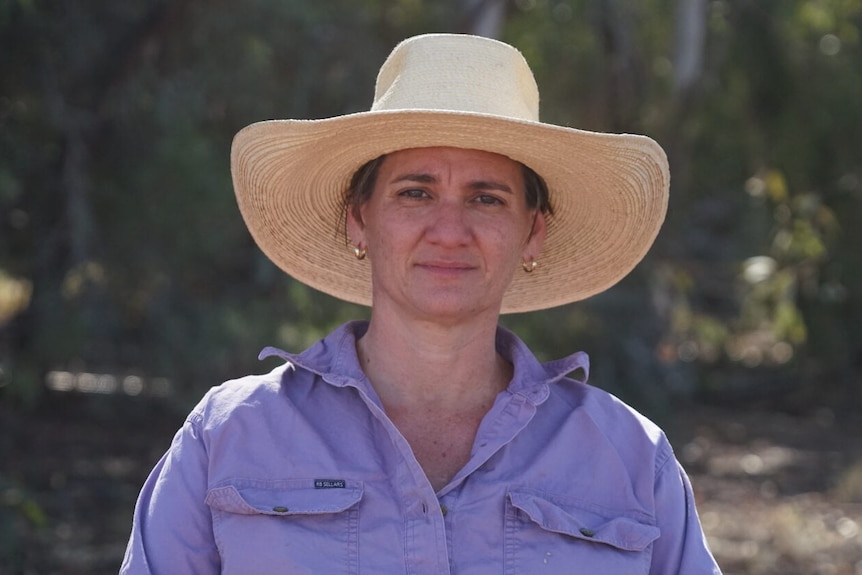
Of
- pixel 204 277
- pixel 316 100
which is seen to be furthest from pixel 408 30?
pixel 204 277

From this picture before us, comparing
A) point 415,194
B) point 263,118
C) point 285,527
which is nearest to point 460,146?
point 415,194

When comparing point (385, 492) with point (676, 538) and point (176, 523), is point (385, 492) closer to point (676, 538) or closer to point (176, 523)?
point (176, 523)

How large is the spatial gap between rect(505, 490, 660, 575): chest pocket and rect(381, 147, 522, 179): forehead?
65cm

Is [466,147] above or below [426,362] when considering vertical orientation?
above

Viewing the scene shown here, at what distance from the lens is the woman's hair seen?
2.74m

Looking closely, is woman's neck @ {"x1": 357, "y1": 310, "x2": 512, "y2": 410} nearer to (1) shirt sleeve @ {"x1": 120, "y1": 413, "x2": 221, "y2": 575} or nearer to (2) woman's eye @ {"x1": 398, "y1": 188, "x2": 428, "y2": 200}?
(2) woman's eye @ {"x1": 398, "y1": 188, "x2": 428, "y2": 200}

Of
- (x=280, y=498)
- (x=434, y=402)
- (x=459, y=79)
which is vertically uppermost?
(x=459, y=79)

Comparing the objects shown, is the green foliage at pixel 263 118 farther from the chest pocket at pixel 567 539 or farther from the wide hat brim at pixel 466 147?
the chest pocket at pixel 567 539

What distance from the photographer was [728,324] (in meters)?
13.7

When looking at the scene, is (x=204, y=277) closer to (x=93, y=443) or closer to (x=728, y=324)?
(x=93, y=443)

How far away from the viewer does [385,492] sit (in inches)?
93.5

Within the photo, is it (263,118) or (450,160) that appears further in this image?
(263,118)

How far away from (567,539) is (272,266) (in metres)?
5.21

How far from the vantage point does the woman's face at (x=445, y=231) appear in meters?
2.54
